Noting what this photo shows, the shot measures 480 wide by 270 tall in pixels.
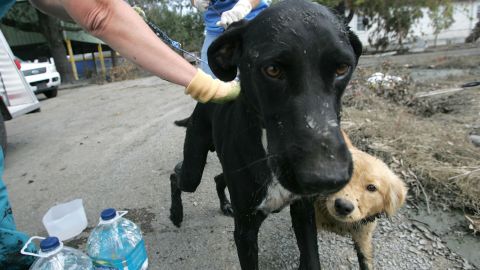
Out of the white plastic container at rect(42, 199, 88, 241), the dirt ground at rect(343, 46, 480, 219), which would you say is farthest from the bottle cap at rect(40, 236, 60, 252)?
the dirt ground at rect(343, 46, 480, 219)

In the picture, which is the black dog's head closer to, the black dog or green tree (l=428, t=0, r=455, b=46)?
the black dog

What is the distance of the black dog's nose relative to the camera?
5.73 feet

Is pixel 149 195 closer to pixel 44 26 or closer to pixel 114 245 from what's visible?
pixel 114 245

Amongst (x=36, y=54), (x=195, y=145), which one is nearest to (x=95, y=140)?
(x=195, y=145)

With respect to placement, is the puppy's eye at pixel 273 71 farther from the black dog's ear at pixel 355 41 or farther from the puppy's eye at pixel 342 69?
the black dog's ear at pixel 355 41

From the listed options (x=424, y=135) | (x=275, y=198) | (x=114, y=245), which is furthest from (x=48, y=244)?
(x=424, y=135)

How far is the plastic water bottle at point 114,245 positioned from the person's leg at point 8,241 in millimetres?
399

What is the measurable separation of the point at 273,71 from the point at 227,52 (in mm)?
436

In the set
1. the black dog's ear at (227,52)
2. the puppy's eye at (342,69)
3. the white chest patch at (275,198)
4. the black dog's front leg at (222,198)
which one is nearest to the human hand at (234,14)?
the black dog's ear at (227,52)

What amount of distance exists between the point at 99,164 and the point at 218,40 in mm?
3434

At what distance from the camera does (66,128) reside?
21.6 ft

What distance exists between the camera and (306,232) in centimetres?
186

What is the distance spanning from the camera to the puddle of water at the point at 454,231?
210 centimetres

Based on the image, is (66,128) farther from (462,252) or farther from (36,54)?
(36,54)
